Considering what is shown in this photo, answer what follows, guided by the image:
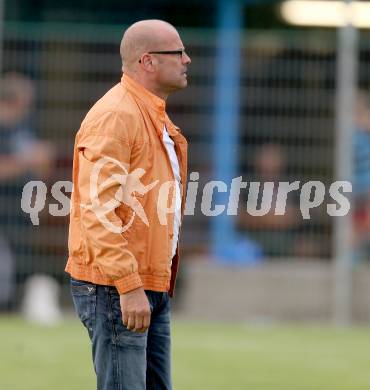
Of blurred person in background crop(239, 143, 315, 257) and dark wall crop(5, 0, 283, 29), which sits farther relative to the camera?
dark wall crop(5, 0, 283, 29)

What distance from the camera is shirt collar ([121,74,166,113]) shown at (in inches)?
228

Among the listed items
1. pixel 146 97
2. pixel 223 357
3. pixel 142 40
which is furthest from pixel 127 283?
pixel 223 357

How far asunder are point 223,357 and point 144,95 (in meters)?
4.80

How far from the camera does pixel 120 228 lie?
554 centimetres

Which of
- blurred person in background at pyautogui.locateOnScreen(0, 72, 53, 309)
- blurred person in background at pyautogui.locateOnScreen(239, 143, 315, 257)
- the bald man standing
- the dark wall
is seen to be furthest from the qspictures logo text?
the bald man standing

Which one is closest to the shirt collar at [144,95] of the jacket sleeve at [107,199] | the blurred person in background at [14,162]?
the jacket sleeve at [107,199]

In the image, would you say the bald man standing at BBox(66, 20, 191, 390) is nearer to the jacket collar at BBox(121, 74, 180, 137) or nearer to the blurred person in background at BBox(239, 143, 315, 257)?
the jacket collar at BBox(121, 74, 180, 137)

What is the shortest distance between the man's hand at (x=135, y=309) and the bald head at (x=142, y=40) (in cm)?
102

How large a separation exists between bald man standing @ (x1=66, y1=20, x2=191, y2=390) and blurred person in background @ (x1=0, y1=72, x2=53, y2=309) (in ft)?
24.4

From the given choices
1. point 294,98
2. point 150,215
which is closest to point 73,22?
point 294,98

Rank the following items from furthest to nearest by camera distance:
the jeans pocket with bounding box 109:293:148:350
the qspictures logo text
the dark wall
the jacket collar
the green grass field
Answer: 1. the dark wall
2. the qspictures logo text
3. the green grass field
4. the jacket collar
5. the jeans pocket with bounding box 109:293:148:350

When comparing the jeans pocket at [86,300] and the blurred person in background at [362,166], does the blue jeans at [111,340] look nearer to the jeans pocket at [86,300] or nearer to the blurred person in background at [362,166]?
the jeans pocket at [86,300]

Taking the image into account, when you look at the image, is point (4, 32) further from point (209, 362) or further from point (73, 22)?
point (209, 362)

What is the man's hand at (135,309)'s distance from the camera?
5516 millimetres
